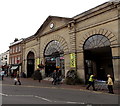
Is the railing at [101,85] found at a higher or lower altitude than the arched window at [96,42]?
lower

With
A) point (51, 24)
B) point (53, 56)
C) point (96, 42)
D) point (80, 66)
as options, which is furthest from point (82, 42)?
point (51, 24)

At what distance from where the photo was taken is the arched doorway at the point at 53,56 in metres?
21.6

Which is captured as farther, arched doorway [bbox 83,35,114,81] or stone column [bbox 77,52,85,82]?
arched doorway [bbox 83,35,114,81]

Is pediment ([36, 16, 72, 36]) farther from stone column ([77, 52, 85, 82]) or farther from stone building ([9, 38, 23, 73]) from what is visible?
stone building ([9, 38, 23, 73])

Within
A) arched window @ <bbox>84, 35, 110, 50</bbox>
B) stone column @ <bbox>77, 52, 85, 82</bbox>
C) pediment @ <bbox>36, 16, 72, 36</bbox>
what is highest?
pediment @ <bbox>36, 16, 72, 36</bbox>

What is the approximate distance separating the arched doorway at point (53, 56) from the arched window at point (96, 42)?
4.83 metres

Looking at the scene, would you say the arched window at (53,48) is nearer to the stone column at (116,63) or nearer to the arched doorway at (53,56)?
the arched doorway at (53,56)

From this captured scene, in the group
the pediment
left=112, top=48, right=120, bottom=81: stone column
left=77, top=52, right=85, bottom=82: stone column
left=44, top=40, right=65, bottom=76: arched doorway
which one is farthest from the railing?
the pediment

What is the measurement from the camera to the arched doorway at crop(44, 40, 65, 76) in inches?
852

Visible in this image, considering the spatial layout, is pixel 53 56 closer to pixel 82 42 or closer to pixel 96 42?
pixel 82 42

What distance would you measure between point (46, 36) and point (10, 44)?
1996cm

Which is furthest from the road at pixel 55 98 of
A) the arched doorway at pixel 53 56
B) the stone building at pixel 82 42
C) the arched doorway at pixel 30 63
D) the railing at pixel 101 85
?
the arched doorway at pixel 30 63

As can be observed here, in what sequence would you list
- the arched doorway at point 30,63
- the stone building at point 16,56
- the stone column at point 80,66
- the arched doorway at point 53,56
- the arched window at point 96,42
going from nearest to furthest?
the arched window at point 96,42 < the stone column at point 80,66 < the arched doorway at point 53,56 < the arched doorway at point 30,63 < the stone building at point 16,56

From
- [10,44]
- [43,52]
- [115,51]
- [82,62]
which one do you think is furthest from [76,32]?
[10,44]
